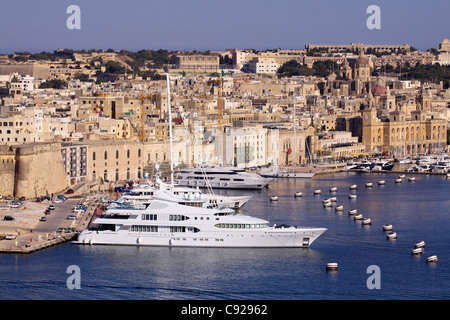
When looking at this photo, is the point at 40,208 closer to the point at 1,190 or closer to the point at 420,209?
the point at 1,190

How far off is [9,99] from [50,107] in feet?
17.0

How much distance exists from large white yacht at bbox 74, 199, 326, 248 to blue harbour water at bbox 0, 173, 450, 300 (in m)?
0.24

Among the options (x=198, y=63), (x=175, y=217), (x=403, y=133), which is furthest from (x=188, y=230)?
(x=198, y=63)

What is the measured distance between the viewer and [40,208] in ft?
85.6

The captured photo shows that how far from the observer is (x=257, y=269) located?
68.0 feet

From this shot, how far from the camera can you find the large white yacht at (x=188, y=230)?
22578 mm

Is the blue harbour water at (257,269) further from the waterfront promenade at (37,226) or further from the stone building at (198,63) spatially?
the stone building at (198,63)

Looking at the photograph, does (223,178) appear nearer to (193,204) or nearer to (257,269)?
(193,204)

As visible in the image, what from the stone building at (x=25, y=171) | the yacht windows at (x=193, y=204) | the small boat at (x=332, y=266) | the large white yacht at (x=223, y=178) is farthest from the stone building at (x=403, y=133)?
the small boat at (x=332, y=266)

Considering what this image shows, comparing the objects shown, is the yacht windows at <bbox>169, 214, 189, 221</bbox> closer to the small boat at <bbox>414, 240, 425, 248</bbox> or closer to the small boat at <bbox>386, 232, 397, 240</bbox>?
the small boat at <bbox>386, 232, 397, 240</bbox>

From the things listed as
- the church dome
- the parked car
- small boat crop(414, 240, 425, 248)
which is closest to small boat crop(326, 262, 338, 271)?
small boat crop(414, 240, 425, 248)

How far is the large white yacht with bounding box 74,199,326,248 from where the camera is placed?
22578 millimetres

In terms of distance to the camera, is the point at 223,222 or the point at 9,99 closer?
the point at 223,222
